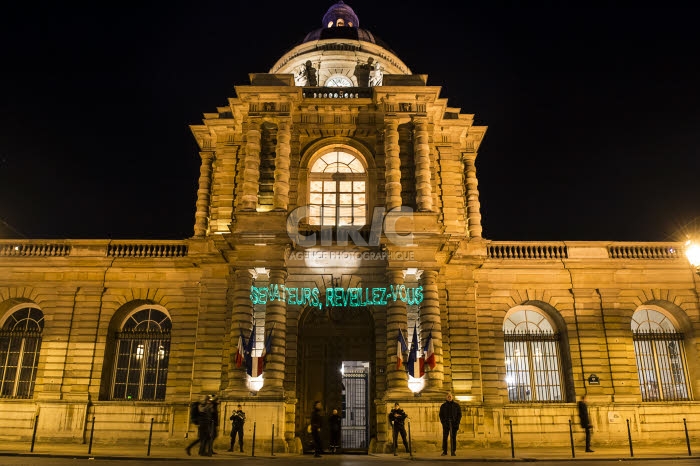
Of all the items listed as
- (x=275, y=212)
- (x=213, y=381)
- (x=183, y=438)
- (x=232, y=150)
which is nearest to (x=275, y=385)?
(x=213, y=381)

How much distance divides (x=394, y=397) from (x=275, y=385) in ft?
12.5

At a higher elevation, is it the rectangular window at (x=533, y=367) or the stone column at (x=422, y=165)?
the stone column at (x=422, y=165)

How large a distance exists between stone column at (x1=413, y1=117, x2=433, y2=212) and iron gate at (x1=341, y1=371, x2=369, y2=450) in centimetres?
714

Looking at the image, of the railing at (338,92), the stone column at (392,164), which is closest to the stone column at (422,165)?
the stone column at (392,164)

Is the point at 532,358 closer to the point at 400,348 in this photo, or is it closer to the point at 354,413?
the point at 400,348

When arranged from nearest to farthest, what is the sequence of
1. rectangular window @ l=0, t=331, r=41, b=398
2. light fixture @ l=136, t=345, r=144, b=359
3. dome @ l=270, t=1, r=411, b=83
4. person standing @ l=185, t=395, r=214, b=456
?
person standing @ l=185, t=395, r=214, b=456
rectangular window @ l=0, t=331, r=41, b=398
light fixture @ l=136, t=345, r=144, b=359
dome @ l=270, t=1, r=411, b=83

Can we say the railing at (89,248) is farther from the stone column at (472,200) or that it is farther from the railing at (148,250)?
the stone column at (472,200)

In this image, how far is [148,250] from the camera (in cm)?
2317

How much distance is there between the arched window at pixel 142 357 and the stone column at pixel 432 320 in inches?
410

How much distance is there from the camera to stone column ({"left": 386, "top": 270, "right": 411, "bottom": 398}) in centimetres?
1801

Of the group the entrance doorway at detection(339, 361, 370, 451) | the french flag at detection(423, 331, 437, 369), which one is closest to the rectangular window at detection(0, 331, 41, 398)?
the entrance doorway at detection(339, 361, 370, 451)

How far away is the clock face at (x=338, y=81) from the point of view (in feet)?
102

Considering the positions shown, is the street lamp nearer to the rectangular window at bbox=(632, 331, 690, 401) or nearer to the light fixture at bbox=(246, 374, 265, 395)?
the rectangular window at bbox=(632, 331, 690, 401)

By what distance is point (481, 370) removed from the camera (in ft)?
68.0
